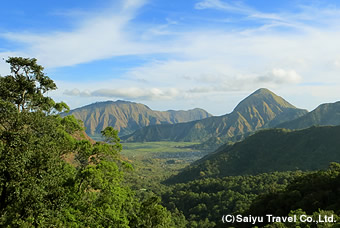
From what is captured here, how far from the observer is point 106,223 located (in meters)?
29.8

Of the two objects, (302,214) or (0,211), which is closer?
(0,211)

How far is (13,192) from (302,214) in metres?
45.3

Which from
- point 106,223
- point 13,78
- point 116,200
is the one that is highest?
point 13,78

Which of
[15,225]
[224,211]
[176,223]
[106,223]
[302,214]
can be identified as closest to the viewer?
[15,225]

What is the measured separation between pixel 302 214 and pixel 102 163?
3705 centimetres

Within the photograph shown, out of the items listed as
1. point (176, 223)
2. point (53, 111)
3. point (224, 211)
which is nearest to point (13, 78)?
point (53, 111)

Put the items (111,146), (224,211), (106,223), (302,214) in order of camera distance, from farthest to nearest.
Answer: (224,211) < (302,214) < (111,146) < (106,223)

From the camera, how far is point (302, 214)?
4522cm

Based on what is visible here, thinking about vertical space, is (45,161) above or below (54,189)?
above

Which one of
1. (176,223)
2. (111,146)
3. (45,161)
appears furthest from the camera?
(176,223)

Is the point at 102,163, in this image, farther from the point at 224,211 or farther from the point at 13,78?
the point at 224,211

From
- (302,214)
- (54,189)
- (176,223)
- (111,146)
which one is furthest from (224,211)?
(54,189)

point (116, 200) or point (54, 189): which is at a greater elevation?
point (54, 189)

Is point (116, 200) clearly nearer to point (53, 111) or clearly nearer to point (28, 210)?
point (28, 210)
